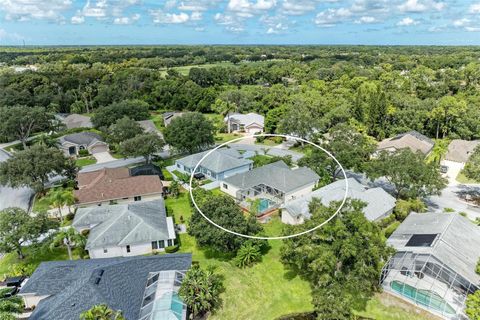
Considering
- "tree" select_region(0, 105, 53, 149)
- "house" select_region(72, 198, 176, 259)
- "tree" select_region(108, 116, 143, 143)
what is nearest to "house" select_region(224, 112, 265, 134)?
"tree" select_region(108, 116, 143, 143)

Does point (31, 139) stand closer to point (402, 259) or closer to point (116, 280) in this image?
point (116, 280)

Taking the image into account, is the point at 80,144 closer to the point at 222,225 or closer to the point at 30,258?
the point at 30,258

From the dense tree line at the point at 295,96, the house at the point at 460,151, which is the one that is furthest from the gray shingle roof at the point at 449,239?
the dense tree line at the point at 295,96

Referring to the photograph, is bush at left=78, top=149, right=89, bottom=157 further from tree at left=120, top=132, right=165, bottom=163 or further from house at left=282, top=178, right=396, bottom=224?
house at left=282, top=178, right=396, bottom=224

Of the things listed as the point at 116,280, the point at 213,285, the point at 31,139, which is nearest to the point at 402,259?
the point at 213,285

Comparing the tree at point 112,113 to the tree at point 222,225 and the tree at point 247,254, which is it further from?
the tree at point 247,254

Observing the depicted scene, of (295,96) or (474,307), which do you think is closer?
(474,307)

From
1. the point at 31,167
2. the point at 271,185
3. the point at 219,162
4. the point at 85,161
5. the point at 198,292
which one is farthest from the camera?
the point at 85,161

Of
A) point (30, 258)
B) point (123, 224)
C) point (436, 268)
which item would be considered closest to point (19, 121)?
point (30, 258)
